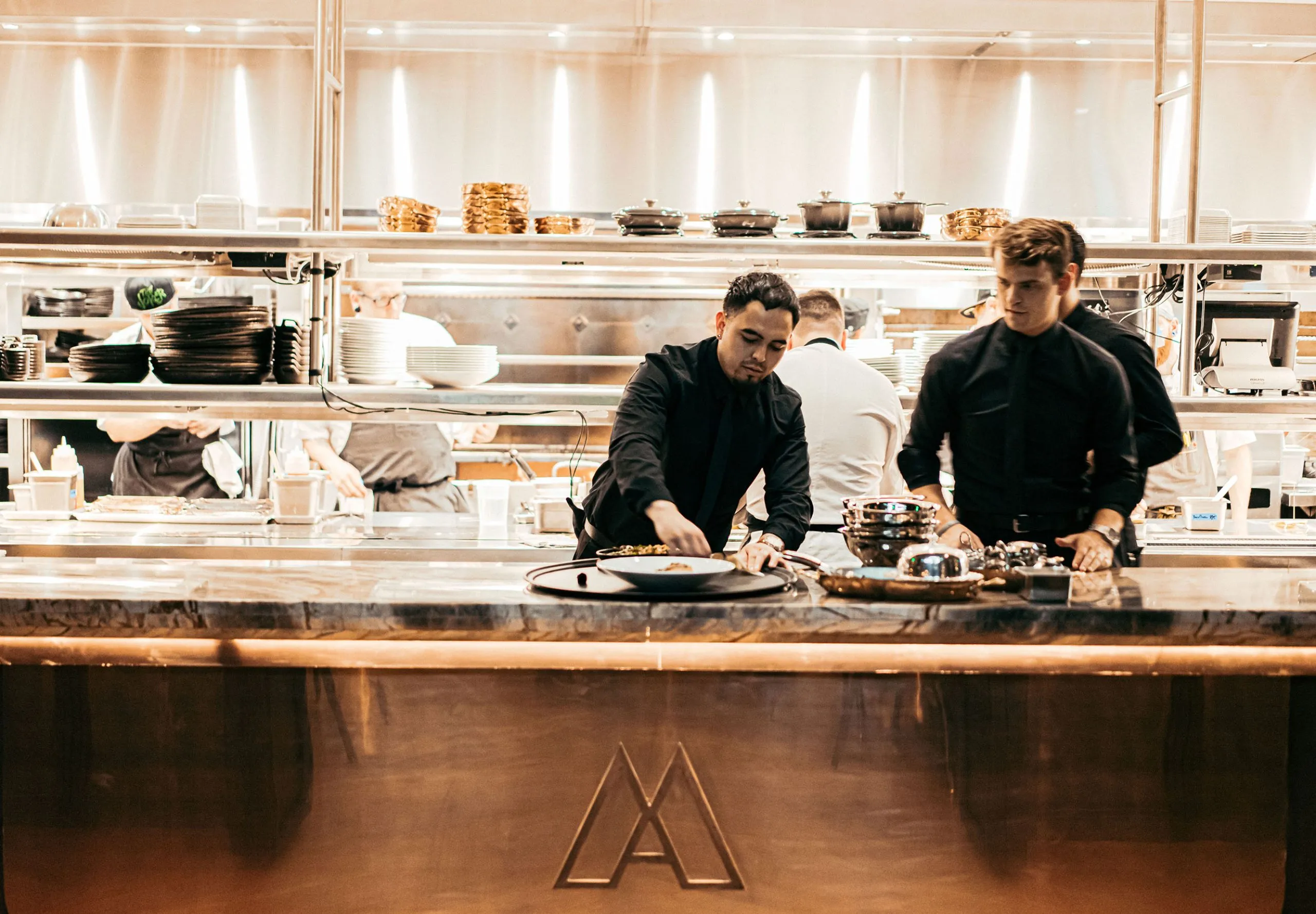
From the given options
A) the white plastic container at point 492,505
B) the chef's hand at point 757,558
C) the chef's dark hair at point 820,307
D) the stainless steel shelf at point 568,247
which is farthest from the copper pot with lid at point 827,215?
the chef's hand at point 757,558

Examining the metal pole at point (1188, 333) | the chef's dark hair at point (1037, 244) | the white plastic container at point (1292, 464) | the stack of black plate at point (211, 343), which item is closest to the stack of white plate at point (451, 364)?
the stack of black plate at point (211, 343)

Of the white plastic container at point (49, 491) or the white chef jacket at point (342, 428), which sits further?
the white chef jacket at point (342, 428)

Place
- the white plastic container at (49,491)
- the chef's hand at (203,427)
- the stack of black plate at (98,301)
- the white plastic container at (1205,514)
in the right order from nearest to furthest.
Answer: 1. the white plastic container at (49,491)
2. the white plastic container at (1205,514)
3. the chef's hand at (203,427)
4. the stack of black plate at (98,301)

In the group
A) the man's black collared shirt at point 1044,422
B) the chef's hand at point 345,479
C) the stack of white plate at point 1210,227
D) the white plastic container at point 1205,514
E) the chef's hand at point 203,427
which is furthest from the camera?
the chef's hand at point 203,427

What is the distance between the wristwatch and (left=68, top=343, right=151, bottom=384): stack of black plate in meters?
2.82

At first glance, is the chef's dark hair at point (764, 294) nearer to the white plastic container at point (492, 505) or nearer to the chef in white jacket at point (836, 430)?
the chef in white jacket at point (836, 430)

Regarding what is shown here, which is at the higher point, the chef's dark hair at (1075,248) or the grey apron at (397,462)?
the chef's dark hair at (1075,248)

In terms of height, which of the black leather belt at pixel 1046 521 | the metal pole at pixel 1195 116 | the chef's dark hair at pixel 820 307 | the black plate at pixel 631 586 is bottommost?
the black plate at pixel 631 586

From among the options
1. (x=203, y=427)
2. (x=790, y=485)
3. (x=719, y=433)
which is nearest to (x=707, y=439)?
(x=719, y=433)

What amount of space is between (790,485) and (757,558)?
53 centimetres

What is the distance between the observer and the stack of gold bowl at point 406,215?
141 inches

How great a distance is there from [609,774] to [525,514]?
87.4 inches

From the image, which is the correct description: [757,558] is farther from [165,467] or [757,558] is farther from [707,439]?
[165,467]

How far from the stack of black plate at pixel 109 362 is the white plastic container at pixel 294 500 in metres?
0.62
